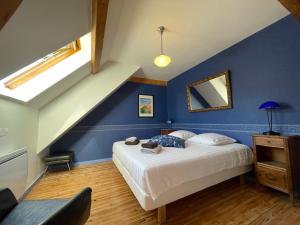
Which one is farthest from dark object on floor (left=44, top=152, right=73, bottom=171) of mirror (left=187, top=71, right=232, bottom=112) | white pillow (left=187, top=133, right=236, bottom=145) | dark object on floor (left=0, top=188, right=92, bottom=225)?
mirror (left=187, top=71, right=232, bottom=112)

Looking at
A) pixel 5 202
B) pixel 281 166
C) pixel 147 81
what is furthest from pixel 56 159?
pixel 281 166

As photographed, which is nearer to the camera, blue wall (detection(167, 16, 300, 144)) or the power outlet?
the power outlet

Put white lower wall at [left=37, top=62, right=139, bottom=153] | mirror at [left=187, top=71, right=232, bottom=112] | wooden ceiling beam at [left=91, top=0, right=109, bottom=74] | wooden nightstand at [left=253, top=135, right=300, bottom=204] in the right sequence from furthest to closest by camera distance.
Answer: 1. mirror at [left=187, top=71, right=232, bottom=112]
2. white lower wall at [left=37, top=62, right=139, bottom=153]
3. wooden nightstand at [left=253, top=135, right=300, bottom=204]
4. wooden ceiling beam at [left=91, top=0, right=109, bottom=74]

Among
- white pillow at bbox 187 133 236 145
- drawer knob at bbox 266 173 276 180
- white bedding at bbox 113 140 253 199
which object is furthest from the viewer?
white pillow at bbox 187 133 236 145

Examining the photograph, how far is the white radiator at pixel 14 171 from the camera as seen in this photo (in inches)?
61.2

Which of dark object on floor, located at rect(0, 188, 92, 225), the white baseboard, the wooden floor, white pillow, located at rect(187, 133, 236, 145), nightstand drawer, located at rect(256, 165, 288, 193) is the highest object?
white pillow, located at rect(187, 133, 236, 145)

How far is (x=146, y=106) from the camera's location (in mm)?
4582

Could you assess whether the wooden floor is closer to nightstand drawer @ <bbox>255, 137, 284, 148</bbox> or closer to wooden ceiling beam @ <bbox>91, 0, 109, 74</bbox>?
nightstand drawer @ <bbox>255, 137, 284, 148</bbox>

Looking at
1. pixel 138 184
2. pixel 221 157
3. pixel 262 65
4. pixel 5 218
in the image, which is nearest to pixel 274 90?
pixel 262 65

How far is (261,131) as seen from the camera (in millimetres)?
2408

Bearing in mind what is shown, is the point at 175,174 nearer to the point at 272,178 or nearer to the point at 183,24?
the point at 272,178

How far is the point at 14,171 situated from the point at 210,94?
3.70 metres

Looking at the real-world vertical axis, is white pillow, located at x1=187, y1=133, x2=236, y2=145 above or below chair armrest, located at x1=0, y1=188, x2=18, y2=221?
above

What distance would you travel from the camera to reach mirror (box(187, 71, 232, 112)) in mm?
2955
